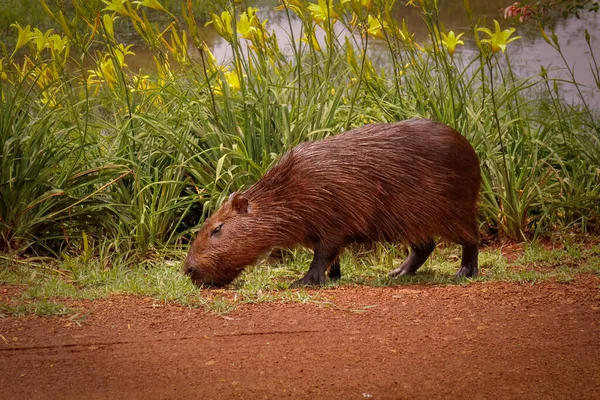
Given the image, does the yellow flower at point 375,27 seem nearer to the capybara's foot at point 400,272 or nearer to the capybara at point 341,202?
the capybara at point 341,202

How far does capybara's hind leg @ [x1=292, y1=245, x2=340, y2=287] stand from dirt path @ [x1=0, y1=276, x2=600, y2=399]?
0.35 metres

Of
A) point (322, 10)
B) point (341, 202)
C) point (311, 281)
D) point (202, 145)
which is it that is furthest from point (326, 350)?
point (202, 145)

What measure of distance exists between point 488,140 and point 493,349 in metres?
2.76

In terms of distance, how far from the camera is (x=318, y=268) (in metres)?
4.56

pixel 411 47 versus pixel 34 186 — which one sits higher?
pixel 411 47

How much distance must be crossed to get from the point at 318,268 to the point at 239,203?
0.52 metres

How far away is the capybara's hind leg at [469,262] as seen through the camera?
477 cm

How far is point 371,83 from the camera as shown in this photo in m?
6.36

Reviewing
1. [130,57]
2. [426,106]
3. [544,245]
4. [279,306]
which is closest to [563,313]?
[279,306]

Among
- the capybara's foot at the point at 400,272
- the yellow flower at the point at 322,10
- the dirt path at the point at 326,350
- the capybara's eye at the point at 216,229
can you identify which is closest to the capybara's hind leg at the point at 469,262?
the capybara's foot at the point at 400,272

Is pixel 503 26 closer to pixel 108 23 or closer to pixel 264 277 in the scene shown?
→ pixel 108 23

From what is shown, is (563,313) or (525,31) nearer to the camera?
(563,313)

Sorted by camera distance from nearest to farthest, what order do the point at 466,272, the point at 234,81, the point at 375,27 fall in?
1. the point at 466,272
2. the point at 375,27
3. the point at 234,81

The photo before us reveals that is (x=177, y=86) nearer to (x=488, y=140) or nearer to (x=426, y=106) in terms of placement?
(x=426, y=106)
